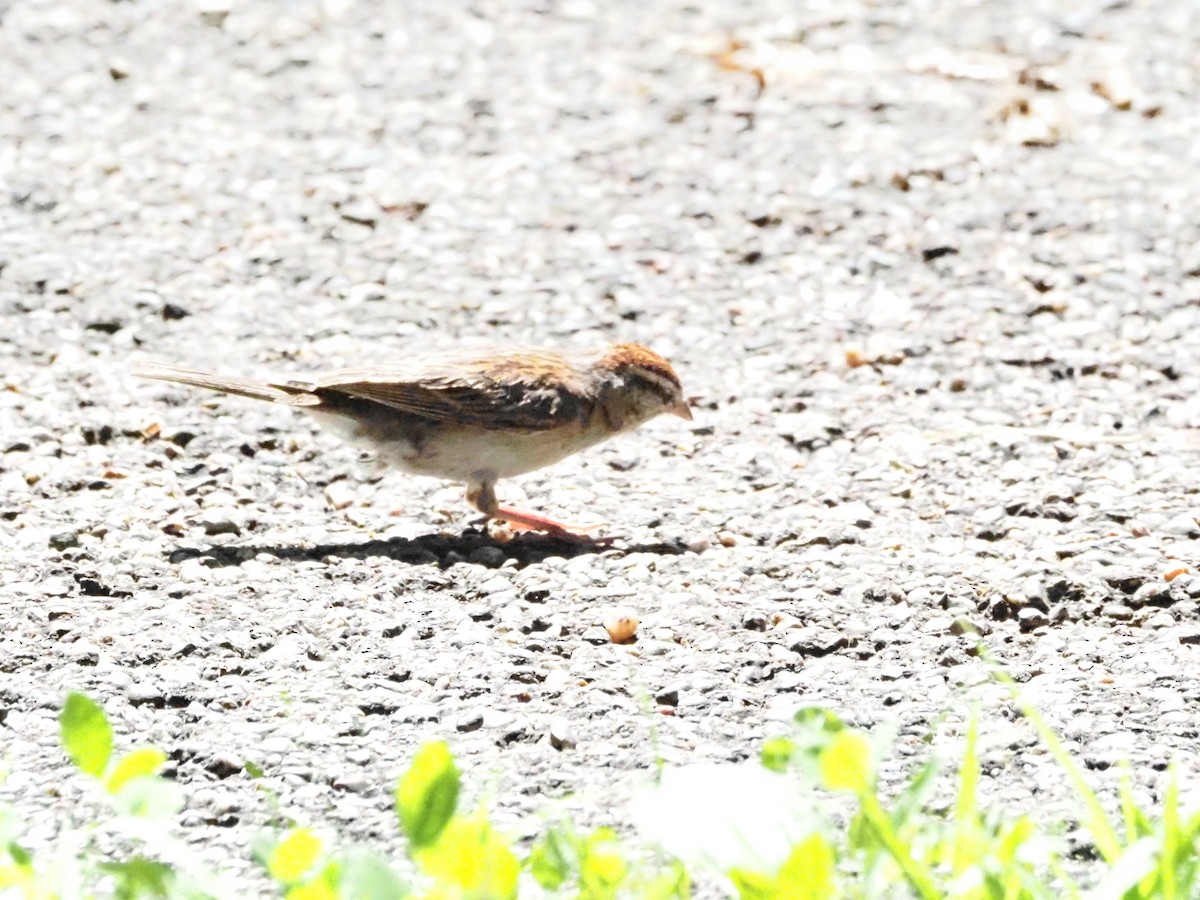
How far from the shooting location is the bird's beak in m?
6.67

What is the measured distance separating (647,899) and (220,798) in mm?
1335

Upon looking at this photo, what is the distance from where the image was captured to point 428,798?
10.4 feet

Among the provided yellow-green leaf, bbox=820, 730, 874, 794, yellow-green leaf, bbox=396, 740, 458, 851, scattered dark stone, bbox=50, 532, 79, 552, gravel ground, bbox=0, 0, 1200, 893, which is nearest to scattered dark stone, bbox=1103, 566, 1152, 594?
gravel ground, bbox=0, 0, 1200, 893

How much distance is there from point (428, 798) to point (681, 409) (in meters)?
3.67

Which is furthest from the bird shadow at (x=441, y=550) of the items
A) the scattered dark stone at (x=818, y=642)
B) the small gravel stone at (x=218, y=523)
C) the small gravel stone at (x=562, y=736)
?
the small gravel stone at (x=562, y=736)

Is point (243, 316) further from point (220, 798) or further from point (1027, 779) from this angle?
point (1027, 779)

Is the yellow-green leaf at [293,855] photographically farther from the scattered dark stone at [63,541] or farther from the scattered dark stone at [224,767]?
the scattered dark stone at [63,541]

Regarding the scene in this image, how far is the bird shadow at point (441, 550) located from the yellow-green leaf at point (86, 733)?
2.46 m

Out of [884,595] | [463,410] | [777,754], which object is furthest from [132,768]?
[463,410]

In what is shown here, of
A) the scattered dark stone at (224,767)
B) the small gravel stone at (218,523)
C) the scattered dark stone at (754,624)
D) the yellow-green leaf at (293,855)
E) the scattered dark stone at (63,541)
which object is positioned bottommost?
the small gravel stone at (218,523)

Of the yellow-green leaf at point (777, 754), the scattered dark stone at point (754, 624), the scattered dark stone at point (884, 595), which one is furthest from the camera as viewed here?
the scattered dark stone at point (884, 595)

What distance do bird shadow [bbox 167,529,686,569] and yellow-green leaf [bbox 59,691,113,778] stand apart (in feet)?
8.08

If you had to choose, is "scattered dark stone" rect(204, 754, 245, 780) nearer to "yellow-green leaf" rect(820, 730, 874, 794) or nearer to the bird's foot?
"yellow-green leaf" rect(820, 730, 874, 794)

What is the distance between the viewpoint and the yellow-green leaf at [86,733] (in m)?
3.13
